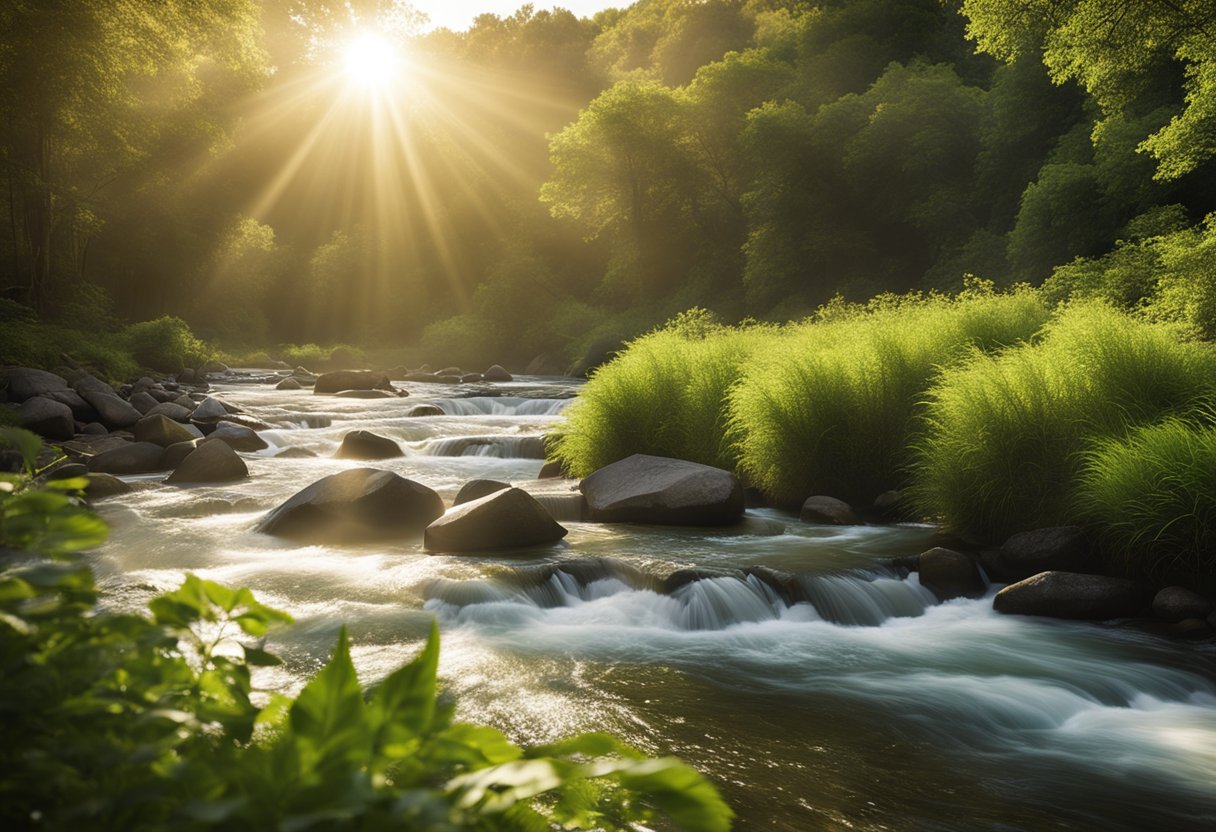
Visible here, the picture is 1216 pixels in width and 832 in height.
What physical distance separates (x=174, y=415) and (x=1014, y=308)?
14668 millimetres

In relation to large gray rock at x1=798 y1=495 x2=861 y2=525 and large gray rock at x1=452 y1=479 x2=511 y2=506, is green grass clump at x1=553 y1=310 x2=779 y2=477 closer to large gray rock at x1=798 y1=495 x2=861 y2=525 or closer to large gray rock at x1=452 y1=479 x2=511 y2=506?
large gray rock at x1=798 y1=495 x2=861 y2=525

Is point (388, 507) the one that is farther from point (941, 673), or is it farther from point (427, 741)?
point (427, 741)

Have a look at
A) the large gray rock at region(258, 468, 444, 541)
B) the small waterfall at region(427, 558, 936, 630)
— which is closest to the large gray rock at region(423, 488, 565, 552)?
the large gray rock at region(258, 468, 444, 541)

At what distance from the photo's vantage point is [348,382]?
25.9 metres

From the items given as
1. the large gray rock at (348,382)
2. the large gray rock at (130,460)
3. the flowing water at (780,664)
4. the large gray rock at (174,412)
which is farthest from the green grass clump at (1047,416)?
the large gray rock at (348,382)

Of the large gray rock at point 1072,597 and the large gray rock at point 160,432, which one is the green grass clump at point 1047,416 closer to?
the large gray rock at point 1072,597

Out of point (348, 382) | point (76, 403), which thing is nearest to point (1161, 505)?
point (76, 403)

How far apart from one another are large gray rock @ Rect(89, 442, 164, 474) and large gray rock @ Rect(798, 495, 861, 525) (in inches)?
377

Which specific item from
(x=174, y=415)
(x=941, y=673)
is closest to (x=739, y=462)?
(x=941, y=673)

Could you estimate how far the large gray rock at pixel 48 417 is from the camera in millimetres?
13375

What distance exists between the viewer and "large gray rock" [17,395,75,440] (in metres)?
13.4

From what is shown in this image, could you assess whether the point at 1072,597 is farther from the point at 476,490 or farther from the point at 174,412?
the point at 174,412

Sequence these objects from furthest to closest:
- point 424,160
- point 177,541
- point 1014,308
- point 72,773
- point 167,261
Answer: point 424,160 → point 167,261 → point 1014,308 → point 177,541 → point 72,773

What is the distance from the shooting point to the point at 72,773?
3.11 feet
